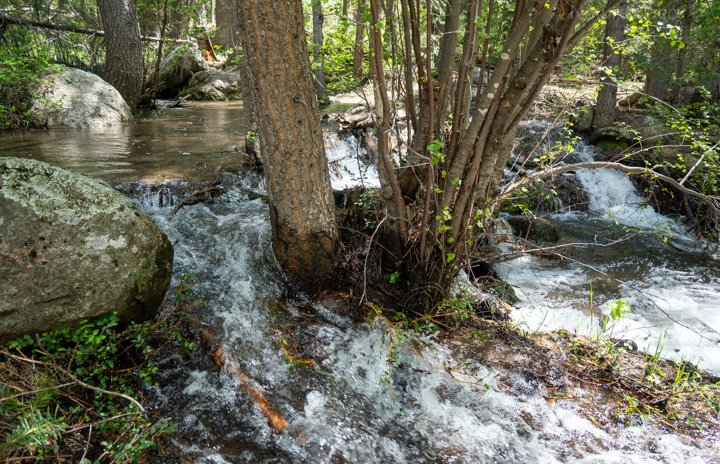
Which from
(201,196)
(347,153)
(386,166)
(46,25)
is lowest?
(201,196)

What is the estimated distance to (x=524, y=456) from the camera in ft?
8.60

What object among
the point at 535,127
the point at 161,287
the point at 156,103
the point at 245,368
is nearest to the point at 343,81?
the point at 161,287

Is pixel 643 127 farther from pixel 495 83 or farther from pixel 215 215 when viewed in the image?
pixel 215 215

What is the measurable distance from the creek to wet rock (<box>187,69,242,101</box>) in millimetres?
10236

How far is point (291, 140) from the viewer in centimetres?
331

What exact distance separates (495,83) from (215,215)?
11.0 feet

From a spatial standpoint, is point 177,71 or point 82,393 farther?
point 177,71

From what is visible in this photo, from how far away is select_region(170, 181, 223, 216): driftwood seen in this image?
4.99m

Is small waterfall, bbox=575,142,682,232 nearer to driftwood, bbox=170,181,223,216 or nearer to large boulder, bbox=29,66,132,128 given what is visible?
driftwood, bbox=170,181,223,216

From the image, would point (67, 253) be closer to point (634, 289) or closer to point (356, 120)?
point (634, 289)

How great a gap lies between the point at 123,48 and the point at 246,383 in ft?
33.3

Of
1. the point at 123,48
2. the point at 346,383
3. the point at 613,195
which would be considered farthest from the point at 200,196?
the point at 613,195

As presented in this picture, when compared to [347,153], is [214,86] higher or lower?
higher

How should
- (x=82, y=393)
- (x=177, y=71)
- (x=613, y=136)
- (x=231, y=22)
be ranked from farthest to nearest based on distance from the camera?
(x=177, y=71)
(x=613, y=136)
(x=231, y=22)
(x=82, y=393)
